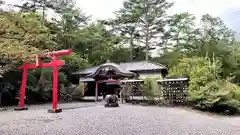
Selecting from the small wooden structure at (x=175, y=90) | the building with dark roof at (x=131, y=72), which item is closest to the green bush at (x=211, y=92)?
the small wooden structure at (x=175, y=90)

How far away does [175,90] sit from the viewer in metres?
13.4

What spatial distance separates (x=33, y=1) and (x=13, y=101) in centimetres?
1073

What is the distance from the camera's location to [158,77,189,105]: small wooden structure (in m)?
13.2

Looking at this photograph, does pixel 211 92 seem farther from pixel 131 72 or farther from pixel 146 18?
pixel 146 18

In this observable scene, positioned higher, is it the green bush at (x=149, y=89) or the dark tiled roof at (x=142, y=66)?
the dark tiled roof at (x=142, y=66)

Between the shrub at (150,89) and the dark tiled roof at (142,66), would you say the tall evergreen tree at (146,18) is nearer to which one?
the dark tiled roof at (142,66)

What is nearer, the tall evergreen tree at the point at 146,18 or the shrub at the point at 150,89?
the shrub at the point at 150,89

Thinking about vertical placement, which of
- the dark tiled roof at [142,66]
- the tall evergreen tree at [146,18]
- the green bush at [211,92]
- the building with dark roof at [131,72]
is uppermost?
the tall evergreen tree at [146,18]

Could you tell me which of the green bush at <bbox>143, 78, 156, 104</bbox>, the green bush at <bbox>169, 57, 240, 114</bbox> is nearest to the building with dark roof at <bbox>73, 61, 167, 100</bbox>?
the green bush at <bbox>143, 78, 156, 104</bbox>

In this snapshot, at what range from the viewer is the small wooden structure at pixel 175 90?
13.2 m

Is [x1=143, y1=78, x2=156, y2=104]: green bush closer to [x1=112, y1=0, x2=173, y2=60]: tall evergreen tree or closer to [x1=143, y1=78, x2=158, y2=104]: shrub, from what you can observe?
[x1=143, y1=78, x2=158, y2=104]: shrub

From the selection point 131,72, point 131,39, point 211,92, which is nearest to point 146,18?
point 131,39

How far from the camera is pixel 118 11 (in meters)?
28.7

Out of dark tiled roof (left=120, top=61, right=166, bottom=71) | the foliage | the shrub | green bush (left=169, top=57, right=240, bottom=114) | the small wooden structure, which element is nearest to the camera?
green bush (left=169, top=57, right=240, bottom=114)
